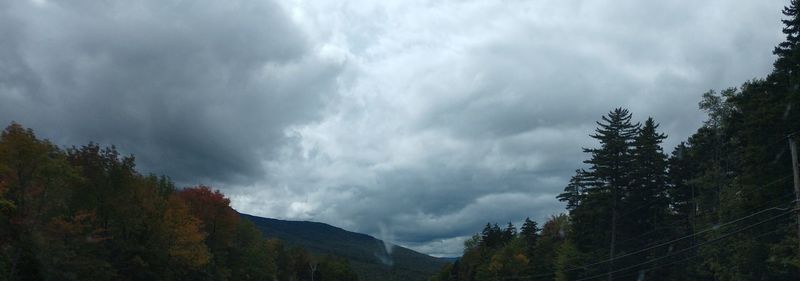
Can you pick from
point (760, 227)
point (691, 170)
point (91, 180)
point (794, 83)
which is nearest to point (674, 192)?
point (691, 170)

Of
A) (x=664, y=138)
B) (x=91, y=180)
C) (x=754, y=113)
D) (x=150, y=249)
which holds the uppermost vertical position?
(x=664, y=138)

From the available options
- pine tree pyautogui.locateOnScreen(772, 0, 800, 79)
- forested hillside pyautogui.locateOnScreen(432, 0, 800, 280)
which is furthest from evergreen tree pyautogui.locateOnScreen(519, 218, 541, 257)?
pine tree pyautogui.locateOnScreen(772, 0, 800, 79)

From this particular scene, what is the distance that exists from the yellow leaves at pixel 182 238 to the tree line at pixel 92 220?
3.0 inches

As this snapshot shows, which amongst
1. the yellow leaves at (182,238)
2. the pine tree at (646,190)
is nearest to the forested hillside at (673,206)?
the pine tree at (646,190)

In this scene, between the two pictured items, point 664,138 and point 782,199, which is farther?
point 664,138

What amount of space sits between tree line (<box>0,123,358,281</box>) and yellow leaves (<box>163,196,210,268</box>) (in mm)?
76

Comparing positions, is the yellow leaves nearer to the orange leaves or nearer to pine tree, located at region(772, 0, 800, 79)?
the orange leaves

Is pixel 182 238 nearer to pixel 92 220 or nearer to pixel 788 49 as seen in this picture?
pixel 92 220

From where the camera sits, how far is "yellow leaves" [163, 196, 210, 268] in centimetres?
5281

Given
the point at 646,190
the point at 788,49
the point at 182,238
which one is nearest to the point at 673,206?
the point at 646,190

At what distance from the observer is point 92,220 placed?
43156 mm

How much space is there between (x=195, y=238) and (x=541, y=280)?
49.6 m

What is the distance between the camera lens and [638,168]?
59.3m

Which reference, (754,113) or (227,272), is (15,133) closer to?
(227,272)
